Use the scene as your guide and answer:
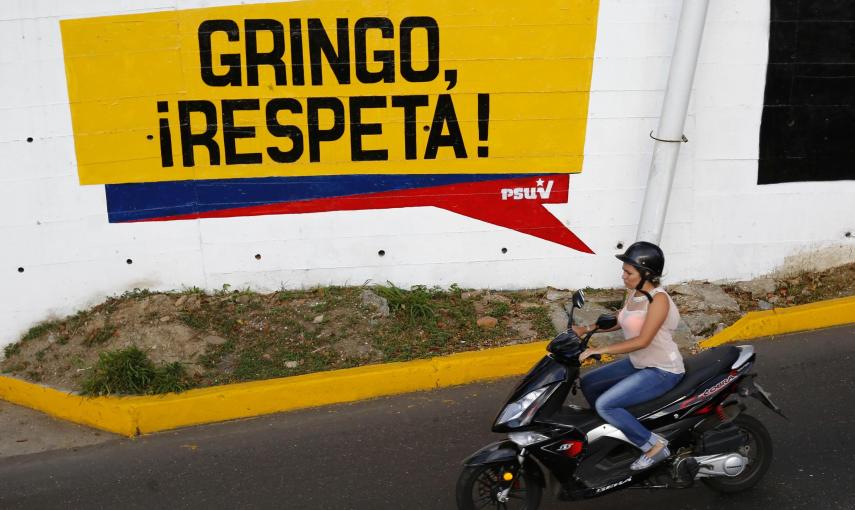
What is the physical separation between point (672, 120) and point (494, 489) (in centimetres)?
397

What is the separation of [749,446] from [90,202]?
5741mm

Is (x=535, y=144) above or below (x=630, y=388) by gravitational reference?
above

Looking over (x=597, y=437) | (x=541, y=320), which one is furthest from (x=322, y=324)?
(x=597, y=437)

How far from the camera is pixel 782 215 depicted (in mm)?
7715

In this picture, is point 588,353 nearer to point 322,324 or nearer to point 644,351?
point 644,351

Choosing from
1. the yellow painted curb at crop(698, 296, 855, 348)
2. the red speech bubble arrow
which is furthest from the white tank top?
the red speech bubble arrow

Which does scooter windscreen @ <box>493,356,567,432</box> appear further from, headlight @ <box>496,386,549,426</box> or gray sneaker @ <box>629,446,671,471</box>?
gray sneaker @ <box>629,446,671,471</box>

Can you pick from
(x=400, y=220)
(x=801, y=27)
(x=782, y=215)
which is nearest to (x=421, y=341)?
(x=400, y=220)

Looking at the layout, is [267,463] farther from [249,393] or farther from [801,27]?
[801,27]

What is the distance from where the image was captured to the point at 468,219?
7562mm

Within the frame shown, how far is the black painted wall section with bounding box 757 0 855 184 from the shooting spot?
7.39 meters

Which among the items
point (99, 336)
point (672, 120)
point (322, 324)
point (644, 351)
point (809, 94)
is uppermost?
point (809, 94)

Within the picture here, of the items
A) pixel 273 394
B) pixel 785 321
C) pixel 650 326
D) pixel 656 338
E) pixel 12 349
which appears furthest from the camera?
pixel 12 349

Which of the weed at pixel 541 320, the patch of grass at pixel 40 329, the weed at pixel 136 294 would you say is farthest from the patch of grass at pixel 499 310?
the patch of grass at pixel 40 329
